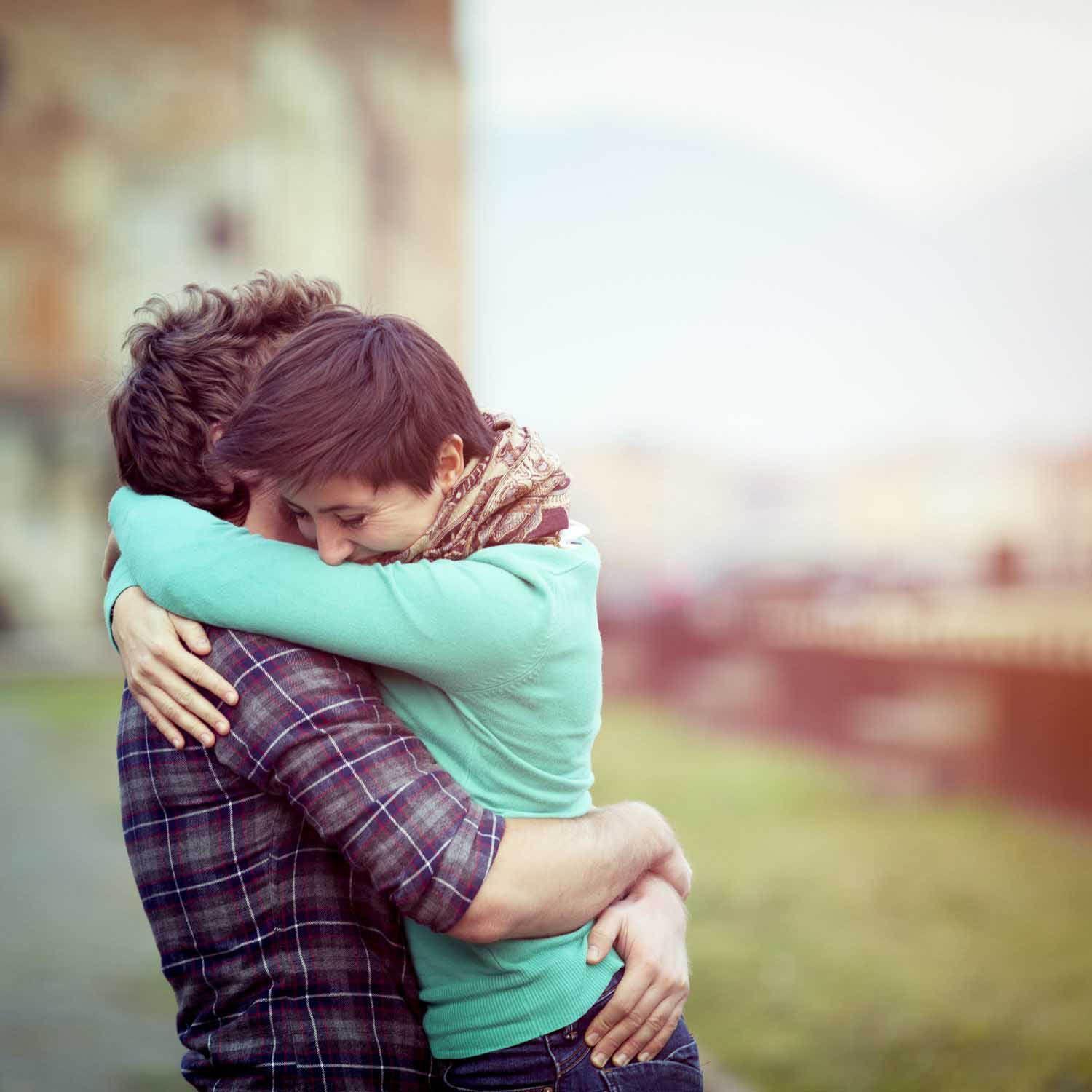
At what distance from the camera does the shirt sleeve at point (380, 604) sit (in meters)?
1.77

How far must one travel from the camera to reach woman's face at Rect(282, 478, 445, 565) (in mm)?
1792

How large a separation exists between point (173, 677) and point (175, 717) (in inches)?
2.1

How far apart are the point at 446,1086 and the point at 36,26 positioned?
24.6 m

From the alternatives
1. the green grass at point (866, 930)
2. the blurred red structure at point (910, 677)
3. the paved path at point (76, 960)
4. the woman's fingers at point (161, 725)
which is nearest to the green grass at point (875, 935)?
the green grass at point (866, 930)

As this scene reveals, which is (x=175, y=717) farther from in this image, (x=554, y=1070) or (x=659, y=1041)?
(x=659, y=1041)

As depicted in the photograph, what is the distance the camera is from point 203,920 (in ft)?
6.17

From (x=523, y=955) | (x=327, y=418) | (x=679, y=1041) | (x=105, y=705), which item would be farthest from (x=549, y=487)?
(x=105, y=705)

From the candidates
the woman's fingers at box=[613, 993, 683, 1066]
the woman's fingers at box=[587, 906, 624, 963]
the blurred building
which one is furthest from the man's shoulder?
the blurred building

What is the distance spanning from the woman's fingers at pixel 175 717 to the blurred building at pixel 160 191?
810 inches

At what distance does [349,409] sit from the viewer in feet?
5.73

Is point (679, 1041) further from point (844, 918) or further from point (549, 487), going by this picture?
point (844, 918)

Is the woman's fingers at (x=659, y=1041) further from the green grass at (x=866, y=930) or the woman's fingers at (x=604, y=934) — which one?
the green grass at (x=866, y=930)

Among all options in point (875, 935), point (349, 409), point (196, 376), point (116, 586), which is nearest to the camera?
point (349, 409)

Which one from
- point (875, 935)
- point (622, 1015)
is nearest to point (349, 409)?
point (622, 1015)
